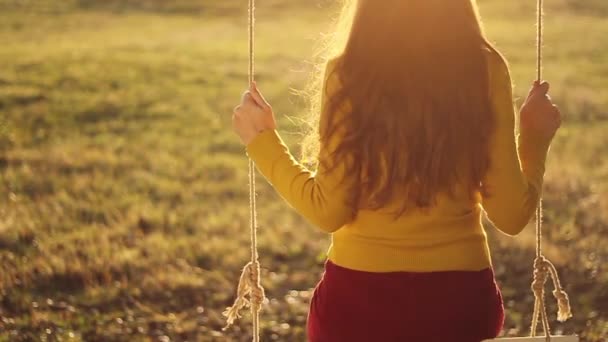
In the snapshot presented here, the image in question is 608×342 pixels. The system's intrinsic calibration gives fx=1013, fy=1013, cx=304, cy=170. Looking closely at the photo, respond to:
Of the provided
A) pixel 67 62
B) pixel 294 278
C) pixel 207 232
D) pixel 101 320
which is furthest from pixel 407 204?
pixel 67 62

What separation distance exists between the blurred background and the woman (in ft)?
2.16

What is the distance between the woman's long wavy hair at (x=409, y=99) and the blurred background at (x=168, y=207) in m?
0.67

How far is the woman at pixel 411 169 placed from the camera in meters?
2.14

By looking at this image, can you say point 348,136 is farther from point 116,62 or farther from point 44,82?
point 116,62

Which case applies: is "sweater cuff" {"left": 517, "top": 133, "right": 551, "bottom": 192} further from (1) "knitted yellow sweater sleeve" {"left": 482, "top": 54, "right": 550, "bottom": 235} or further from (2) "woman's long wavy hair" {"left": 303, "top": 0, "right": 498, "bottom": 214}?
(2) "woman's long wavy hair" {"left": 303, "top": 0, "right": 498, "bottom": 214}

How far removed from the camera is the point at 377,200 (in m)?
2.16

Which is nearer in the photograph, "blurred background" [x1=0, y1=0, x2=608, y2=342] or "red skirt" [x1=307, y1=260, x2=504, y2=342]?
"red skirt" [x1=307, y1=260, x2=504, y2=342]

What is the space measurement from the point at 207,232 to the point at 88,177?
1.47 m

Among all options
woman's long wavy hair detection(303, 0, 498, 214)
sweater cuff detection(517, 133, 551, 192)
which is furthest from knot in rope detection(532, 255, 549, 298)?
woman's long wavy hair detection(303, 0, 498, 214)

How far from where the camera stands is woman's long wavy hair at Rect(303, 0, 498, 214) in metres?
2.14

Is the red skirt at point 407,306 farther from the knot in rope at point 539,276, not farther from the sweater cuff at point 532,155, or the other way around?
the knot in rope at point 539,276

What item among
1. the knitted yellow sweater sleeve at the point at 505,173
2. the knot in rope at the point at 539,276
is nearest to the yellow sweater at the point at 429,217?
the knitted yellow sweater sleeve at the point at 505,173

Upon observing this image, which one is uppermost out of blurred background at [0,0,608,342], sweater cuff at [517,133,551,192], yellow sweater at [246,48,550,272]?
sweater cuff at [517,133,551,192]

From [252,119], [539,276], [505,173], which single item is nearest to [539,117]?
[505,173]
